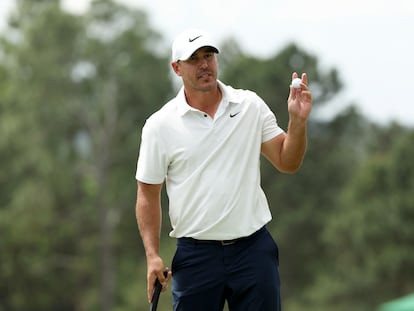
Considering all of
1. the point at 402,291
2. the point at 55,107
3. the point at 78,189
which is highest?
the point at 55,107

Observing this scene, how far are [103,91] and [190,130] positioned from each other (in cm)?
4154

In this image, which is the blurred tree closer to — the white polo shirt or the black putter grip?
the black putter grip

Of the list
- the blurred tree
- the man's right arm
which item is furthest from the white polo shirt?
the blurred tree

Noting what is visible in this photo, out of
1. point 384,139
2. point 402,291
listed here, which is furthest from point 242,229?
point 384,139

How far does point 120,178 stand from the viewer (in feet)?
156

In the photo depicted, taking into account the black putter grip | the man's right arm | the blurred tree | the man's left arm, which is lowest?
the blurred tree

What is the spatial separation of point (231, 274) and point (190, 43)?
117 cm

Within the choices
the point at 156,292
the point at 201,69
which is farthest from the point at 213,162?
the point at 156,292

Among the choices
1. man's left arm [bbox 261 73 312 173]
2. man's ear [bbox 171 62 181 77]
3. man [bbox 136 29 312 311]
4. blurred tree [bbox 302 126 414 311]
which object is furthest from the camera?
blurred tree [bbox 302 126 414 311]

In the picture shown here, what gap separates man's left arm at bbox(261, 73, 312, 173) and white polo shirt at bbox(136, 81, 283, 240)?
65mm

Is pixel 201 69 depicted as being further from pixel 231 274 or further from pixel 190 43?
pixel 231 274

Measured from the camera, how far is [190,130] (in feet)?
19.9

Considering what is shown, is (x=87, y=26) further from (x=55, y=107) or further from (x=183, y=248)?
(x=183, y=248)

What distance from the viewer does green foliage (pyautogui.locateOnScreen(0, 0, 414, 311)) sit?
4175 cm
